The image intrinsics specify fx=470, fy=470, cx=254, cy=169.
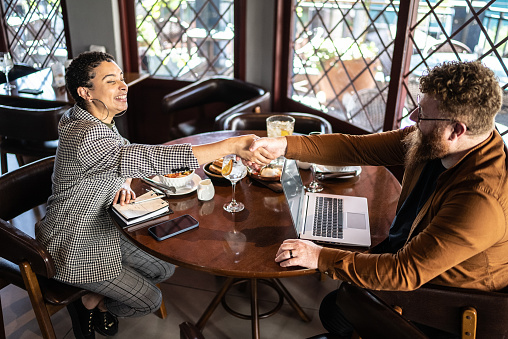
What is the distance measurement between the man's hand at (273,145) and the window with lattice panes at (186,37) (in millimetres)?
2236

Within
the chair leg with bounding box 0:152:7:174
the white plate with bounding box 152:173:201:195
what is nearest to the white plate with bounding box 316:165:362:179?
the white plate with bounding box 152:173:201:195

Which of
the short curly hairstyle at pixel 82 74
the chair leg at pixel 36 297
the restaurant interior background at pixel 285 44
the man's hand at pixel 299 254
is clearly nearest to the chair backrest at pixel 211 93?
the restaurant interior background at pixel 285 44

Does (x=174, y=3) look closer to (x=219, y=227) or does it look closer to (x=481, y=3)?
(x=481, y=3)

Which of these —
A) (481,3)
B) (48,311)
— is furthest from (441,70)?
(48,311)

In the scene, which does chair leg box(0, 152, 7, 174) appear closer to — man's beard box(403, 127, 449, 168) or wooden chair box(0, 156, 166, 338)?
wooden chair box(0, 156, 166, 338)

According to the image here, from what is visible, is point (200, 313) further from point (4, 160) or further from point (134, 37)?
point (134, 37)

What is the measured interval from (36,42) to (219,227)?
12.4 feet

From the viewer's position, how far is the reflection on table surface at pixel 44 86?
3.40 meters

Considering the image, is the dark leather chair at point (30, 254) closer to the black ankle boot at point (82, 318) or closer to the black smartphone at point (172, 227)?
the black ankle boot at point (82, 318)

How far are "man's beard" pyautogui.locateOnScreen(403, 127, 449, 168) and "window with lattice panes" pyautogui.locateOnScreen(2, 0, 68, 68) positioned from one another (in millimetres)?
3792

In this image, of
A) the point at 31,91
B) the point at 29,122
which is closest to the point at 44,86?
the point at 31,91

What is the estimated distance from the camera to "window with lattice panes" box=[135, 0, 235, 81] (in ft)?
12.9

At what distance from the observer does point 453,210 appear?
1321 millimetres

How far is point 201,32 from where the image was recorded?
13.1 ft
